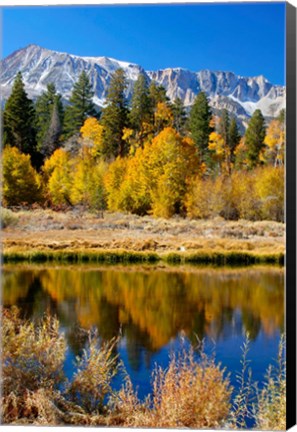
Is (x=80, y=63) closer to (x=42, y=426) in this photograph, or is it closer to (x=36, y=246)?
(x=36, y=246)

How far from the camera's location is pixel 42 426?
5.57 m

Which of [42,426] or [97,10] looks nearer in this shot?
[42,426]

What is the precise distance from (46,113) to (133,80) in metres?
0.98

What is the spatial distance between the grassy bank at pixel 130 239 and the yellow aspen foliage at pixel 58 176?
0.16m

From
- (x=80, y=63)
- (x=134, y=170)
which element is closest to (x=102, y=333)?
(x=134, y=170)

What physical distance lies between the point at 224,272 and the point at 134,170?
135 cm

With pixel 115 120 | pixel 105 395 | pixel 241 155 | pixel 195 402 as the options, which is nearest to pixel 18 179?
pixel 115 120

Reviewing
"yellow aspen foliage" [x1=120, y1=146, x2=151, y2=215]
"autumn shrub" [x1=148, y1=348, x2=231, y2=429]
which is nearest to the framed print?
"yellow aspen foliage" [x1=120, y1=146, x2=151, y2=215]

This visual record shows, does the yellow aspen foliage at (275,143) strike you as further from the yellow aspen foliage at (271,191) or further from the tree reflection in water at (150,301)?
the tree reflection in water at (150,301)

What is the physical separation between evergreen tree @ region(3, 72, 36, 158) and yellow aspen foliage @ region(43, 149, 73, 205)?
0.64 feet

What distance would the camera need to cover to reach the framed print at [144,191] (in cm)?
621

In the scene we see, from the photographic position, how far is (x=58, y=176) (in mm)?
7027

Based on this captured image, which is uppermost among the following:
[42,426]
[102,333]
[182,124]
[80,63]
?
[80,63]

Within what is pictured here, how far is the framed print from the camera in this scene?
621 centimetres
